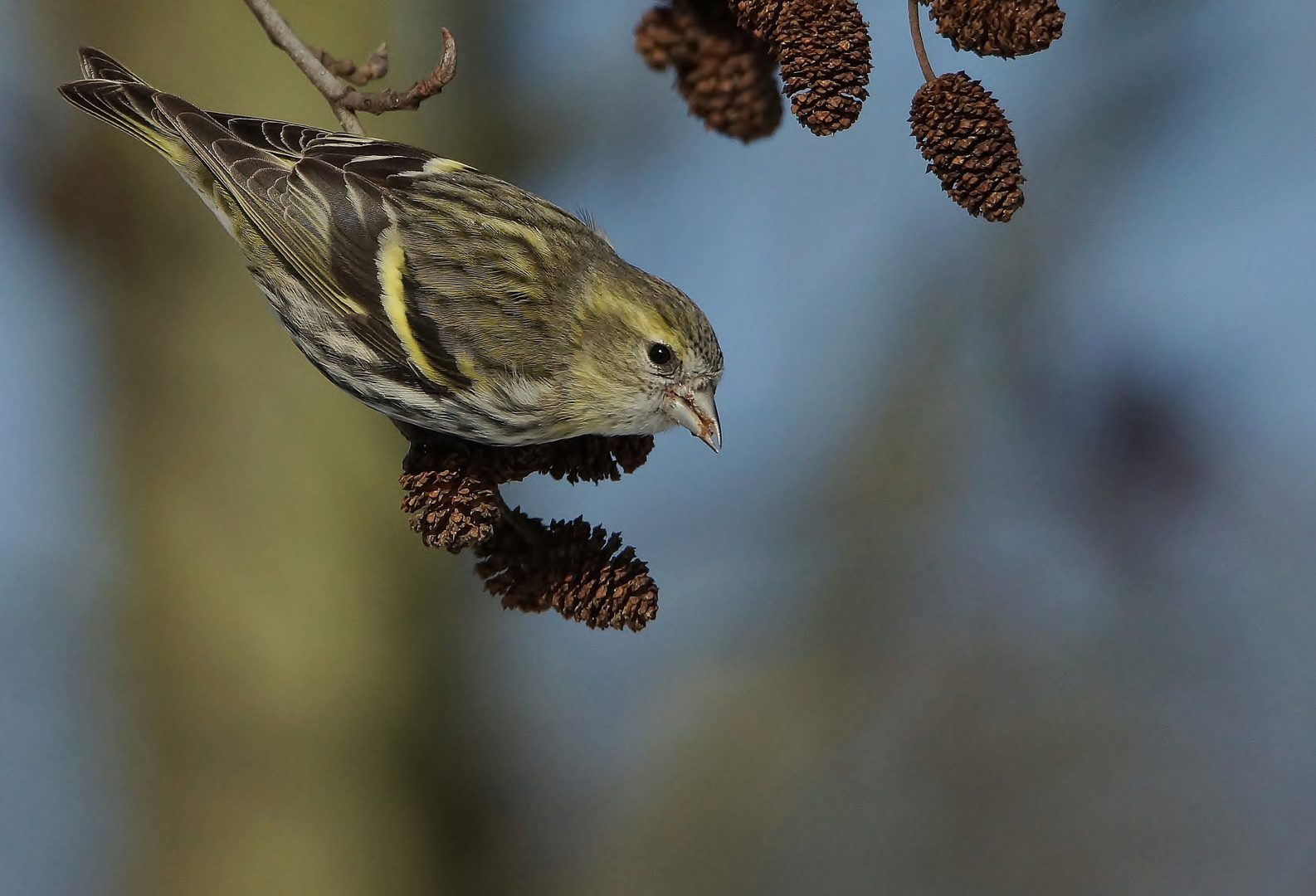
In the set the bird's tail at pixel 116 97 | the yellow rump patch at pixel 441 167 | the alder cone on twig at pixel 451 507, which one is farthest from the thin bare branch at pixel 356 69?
the alder cone on twig at pixel 451 507

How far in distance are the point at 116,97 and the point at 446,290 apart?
26.8 inches

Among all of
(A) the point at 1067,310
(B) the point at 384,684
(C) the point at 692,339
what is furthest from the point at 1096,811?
(C) the point at 692,339

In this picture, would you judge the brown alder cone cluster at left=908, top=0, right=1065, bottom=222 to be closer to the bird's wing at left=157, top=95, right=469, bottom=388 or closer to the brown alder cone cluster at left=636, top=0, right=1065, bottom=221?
the brown alder cone cluster at left=636, top=0, right=1065, bottom=221

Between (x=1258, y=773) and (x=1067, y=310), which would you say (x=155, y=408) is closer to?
(x=1067, y=310)

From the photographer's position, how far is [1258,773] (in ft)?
14.8

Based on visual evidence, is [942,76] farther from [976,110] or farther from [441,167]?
[441,167]

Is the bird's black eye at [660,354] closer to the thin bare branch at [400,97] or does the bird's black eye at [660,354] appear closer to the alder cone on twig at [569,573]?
the alder cone on twig at [569,573]

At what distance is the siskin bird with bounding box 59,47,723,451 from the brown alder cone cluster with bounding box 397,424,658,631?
2.2 inches

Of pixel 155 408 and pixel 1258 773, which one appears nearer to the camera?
pixel 155 408

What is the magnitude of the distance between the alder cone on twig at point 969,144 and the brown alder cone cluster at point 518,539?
2.09 feet

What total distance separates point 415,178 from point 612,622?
0.87 m

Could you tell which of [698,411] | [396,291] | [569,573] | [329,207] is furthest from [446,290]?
[569,573]

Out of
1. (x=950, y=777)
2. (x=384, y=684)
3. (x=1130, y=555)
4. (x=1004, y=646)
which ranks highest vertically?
(x=1130, y=555)

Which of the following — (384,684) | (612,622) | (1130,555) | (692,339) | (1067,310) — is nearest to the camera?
(612,622)
